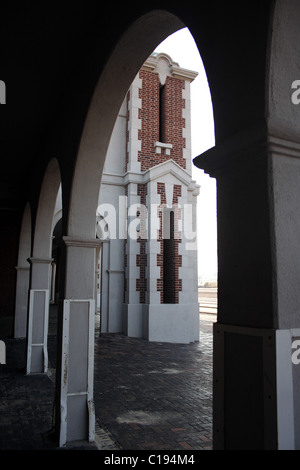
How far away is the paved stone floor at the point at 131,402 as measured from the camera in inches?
152

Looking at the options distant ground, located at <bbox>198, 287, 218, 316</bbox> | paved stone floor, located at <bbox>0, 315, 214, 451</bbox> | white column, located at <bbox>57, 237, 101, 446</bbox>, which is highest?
white column, located at <bbox>57, 237, 101, 446</bbox>

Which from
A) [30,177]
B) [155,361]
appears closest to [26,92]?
[30,177]

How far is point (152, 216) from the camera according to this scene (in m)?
11.1

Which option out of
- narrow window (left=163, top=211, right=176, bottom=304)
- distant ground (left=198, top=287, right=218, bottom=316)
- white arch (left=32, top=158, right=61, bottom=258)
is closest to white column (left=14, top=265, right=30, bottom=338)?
white arch (left=32, top=158, right=61, bottom=258)

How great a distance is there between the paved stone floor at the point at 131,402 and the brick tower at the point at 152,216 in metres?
2.13

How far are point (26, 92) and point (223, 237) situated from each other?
3.95 meters

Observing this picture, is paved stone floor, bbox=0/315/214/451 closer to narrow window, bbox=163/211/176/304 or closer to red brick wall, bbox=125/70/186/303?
narrow window, bbox=163/211/176/304

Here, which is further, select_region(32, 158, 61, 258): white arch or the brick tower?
the brick tower

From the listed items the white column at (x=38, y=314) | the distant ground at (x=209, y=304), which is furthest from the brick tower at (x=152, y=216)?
the distant ground at (x=209, y=304)

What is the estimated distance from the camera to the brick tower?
1080 cm

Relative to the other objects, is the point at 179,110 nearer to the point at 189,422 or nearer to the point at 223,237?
the point at 189,422

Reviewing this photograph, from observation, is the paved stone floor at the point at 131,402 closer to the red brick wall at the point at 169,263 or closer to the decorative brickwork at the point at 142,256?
the red brick wall at the point at 169,263

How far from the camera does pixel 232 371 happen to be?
167 cm

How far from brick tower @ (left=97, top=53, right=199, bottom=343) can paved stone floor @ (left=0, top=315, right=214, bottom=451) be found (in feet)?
7.00
